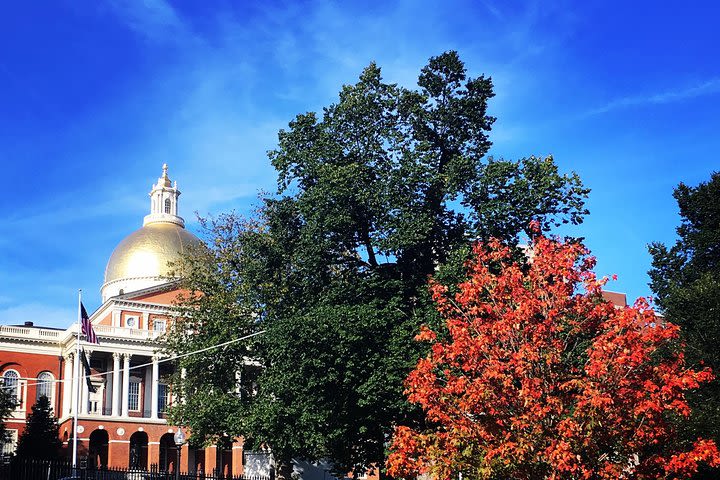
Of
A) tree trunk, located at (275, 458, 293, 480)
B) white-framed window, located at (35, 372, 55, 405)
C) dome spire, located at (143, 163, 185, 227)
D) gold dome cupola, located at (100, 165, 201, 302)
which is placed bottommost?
tree trunk, located at (275, 458, 293, 480)

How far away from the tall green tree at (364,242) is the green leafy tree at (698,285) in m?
11.4

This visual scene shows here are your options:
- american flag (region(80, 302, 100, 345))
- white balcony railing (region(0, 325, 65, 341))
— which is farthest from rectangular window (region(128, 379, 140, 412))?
american flag (region(80, 302, 100, 345))

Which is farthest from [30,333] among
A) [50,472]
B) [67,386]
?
[50,472]

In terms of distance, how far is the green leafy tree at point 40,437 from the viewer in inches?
2400

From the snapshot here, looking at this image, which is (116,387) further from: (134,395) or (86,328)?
(86,328)

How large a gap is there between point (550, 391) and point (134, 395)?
60.8 meters

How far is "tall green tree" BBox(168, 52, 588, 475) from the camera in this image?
32000 mm

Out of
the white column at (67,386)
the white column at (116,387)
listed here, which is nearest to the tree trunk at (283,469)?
the white column at (116,387)

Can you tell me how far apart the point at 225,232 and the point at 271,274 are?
11.4 meters

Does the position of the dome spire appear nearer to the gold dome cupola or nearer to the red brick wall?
the gold dome cupola

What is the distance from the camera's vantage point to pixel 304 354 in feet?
107

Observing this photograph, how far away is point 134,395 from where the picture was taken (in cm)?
7669

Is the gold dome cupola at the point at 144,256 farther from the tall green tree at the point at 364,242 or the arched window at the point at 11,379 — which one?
the tall green tree at the point at 364,242

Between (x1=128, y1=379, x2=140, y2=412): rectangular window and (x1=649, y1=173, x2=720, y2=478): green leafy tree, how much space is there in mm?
43687
